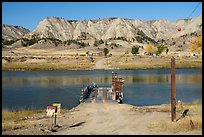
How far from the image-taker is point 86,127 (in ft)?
52.3

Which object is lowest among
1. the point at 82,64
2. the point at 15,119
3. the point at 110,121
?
the point at 15,119

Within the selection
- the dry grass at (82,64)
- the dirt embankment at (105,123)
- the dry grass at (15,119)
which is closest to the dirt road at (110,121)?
the dirt embankment at (105,123)

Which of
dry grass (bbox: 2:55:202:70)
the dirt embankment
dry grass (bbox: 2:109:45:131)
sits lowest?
dry grass (bbox: 2:109:45:131)

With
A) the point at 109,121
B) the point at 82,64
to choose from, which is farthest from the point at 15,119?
the point at 82,64

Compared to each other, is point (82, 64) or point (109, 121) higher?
point (82, 64)

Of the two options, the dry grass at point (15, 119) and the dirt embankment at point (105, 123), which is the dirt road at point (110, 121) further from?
the dry grass at point (15, 119)

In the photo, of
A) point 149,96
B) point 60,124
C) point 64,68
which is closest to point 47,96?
point 149,96

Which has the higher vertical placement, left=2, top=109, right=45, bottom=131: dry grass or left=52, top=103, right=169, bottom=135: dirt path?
left=52, top=103, right=169, bottom=135: dirt path

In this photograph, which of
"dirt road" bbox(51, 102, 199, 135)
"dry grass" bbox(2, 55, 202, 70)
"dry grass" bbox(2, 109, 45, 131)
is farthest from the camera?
"dry grass" bbox(2, 55, 202, 70)

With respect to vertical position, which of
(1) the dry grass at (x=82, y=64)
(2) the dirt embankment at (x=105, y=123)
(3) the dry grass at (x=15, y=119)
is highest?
(1) the dry grass at (x=82, y=64)

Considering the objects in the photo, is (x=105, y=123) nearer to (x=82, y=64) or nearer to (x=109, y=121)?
(x=109, y=121)

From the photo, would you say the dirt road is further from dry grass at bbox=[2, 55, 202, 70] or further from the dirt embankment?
dry grass at bbox=[2, 55, 202, 70]

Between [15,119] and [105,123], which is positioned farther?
[15,119]

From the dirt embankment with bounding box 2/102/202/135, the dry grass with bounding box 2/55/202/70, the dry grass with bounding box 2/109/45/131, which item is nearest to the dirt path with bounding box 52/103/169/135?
the dirt embankment with bounding box 2/102/202/135
